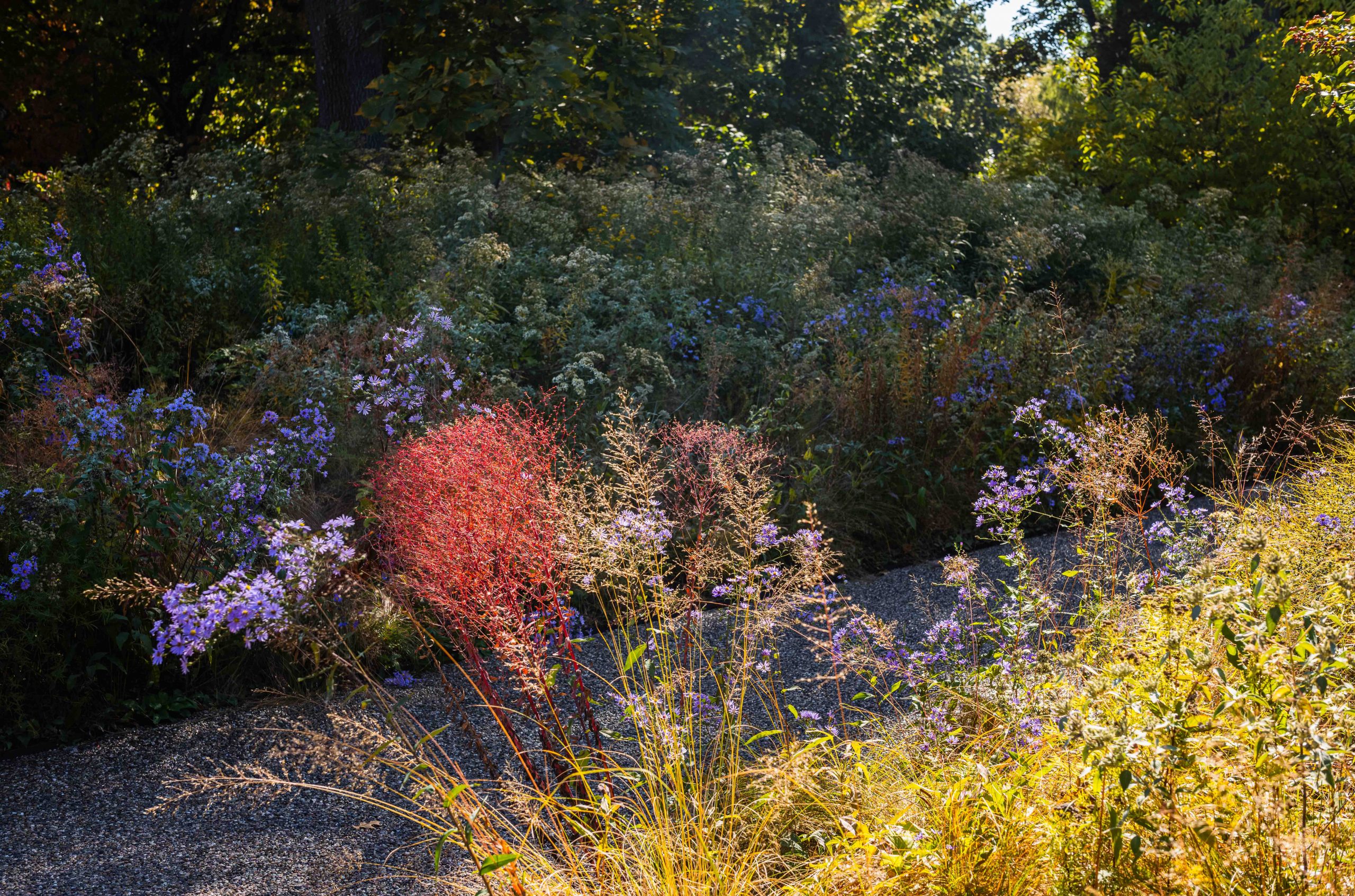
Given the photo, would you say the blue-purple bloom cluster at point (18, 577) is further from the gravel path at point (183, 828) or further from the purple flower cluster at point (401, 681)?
the purple flower cluster at point (401, 681)

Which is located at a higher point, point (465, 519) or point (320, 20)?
point (320, 20)

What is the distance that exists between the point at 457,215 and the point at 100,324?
8.20ft

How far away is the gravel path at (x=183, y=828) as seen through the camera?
8.30 feet

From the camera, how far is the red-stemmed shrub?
234 centimetres

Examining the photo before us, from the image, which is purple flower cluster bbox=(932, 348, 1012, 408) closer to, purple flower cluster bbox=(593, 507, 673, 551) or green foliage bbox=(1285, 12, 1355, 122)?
green foliage bbox=(1285, 12, 1355, 122)

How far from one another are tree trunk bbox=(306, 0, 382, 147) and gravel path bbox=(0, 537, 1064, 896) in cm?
680

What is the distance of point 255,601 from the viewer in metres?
3.02

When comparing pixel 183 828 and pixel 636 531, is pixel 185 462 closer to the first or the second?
pixel 183 828

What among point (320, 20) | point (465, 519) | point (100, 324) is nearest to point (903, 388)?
point (465, 519)

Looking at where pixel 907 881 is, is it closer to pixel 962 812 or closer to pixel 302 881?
pixel 962 812

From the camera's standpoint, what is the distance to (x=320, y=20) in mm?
9141

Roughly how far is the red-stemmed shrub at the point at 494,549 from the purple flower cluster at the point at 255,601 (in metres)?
0.42

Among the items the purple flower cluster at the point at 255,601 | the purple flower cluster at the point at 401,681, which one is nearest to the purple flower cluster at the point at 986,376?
the purple flower cluster at the point at 401,681

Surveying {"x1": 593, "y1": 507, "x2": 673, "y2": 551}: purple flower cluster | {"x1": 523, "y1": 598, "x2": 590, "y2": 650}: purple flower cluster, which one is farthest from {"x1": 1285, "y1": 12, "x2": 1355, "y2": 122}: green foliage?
{"x1": 523, "y1": 598, "x2": 590, "y2": 650}: purple flower cluster
